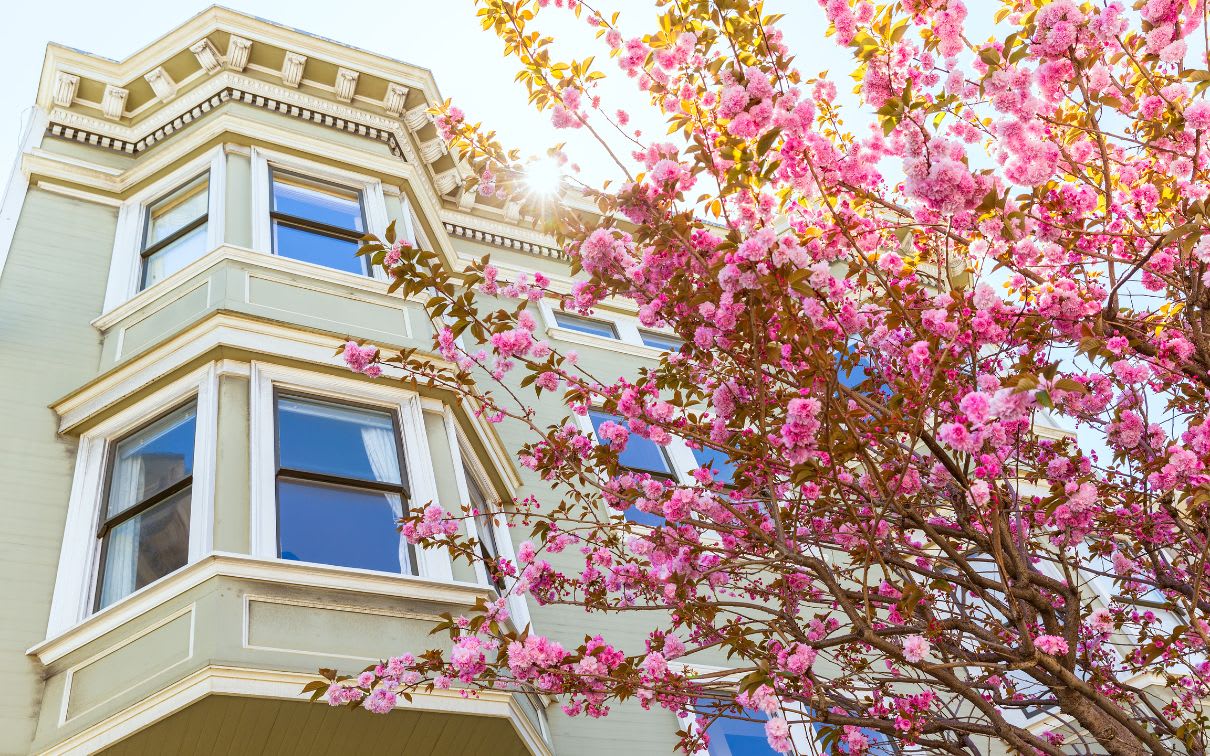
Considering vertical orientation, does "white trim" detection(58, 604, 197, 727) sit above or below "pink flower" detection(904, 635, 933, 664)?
above

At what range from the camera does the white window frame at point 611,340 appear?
11.5 m

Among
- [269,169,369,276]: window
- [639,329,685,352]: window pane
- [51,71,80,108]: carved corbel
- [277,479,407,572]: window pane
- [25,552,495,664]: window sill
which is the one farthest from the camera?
[639,329,685,352]: window pane

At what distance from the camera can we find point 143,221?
9367 millimetres

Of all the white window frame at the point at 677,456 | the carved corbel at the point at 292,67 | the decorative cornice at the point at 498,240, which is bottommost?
the white window frame at the point at 677,456

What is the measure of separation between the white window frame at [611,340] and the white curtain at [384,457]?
14.6 feet

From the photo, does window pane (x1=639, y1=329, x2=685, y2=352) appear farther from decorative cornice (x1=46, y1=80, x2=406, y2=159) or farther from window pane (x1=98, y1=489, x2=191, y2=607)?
window pane (x1=98, y1=489, x2=191, y2=607)

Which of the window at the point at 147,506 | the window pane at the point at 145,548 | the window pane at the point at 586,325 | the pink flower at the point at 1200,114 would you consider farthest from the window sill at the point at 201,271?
the pink flower at the point at 1200,114

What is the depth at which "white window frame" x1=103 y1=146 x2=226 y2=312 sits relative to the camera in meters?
8.34

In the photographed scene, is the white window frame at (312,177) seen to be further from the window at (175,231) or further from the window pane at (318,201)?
the window at (175,231)

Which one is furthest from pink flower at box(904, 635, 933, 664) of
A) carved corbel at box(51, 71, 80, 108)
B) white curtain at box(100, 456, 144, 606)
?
carved corbel at box(51, 71, 80, 108)

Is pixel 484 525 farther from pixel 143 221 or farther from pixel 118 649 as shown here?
pixel 143 221

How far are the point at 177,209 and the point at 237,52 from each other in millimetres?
2172

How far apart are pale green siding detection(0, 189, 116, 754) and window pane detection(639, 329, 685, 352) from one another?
21.6 feet

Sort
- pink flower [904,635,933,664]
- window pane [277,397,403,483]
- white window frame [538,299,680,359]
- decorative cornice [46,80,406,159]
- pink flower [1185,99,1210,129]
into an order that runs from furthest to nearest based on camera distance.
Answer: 1. white window frame [538,299,680,359]
2. decorative cornice [46,80,406,159]
3. window pane [277,397,403,483]
4. pink flower [1185,99,1210,129]
5. pink flower [904,635,933,664]
